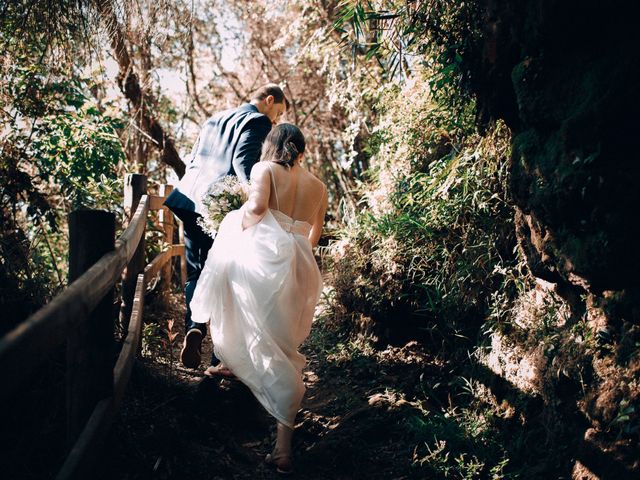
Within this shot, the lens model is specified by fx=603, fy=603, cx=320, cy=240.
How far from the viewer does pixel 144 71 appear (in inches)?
336

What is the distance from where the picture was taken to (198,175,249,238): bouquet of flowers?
4582mm

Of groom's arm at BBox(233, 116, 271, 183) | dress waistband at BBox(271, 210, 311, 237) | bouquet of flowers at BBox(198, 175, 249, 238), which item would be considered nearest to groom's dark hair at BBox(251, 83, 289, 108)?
groom's arm at BBox(233, 116, 271, 183)

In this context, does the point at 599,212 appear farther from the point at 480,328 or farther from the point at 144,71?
the point at 144,71

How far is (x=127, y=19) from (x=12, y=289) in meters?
2.25

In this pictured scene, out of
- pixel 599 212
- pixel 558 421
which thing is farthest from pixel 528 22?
pixel 558 421

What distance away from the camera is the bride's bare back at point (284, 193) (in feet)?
13.2

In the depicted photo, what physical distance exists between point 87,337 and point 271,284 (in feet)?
4.65

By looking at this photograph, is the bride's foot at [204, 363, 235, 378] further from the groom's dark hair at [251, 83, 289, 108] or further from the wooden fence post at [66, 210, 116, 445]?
the groom's dark hair at [251, 83, 289, 108]

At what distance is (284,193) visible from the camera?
13.6ft

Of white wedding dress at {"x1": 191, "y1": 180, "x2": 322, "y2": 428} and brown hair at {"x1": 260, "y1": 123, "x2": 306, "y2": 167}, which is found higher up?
brown hair at {"x1": 260, "y1": 123, "x2": 306, "y2": 167}

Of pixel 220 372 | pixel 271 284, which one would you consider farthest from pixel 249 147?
pixel 220 372

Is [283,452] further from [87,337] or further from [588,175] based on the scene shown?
[588,175]

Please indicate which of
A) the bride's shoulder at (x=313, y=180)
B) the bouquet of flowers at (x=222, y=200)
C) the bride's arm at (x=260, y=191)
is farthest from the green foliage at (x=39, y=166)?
the bride's shoulder at (x=313, y=180)

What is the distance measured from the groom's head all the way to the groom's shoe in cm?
206
